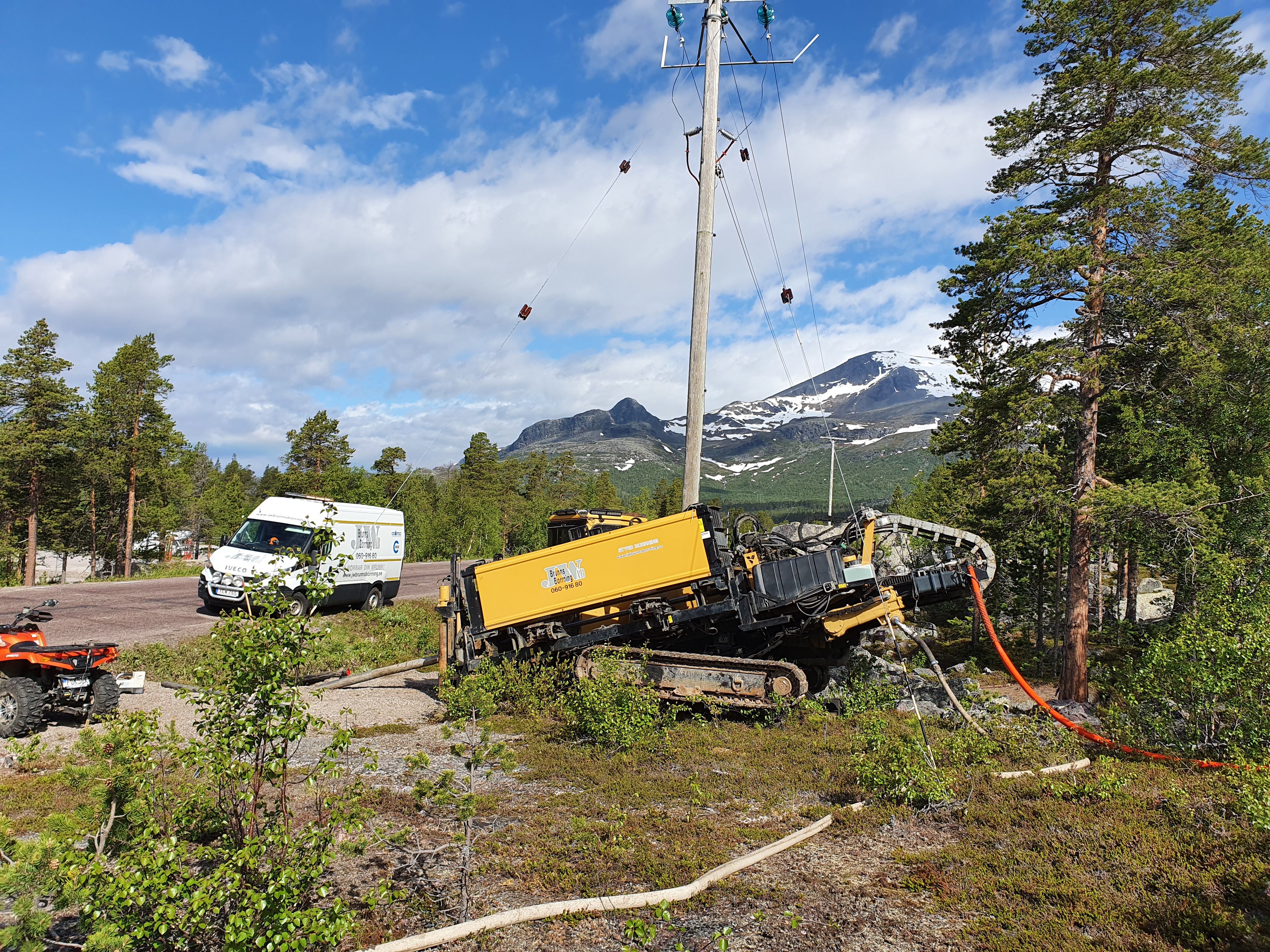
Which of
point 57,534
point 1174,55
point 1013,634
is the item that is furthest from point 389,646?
point 57,534

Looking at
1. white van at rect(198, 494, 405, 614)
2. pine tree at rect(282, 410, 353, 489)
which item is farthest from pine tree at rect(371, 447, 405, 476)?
white van at rect(198, 494, 405, 614)

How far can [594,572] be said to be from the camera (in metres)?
10.9

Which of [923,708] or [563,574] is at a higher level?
[563,574]

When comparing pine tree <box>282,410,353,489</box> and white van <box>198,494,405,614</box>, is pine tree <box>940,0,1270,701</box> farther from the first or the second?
pine tree <box>282,410,353,489</box>

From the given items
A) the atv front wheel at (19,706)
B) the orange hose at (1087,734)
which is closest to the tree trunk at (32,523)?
the atv front wheel at (19,706)

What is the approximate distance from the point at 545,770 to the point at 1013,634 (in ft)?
71.2

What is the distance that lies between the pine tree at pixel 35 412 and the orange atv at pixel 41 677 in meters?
29.8

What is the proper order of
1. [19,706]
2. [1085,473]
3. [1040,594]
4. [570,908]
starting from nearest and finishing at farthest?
[570,908] < [19,706] < [1085,473] < [1040,594]

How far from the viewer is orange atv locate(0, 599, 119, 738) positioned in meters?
8.61

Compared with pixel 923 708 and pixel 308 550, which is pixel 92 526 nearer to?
pixel 308 550

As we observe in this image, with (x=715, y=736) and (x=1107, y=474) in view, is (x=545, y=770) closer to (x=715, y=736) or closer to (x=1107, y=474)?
(x=715, y=736)

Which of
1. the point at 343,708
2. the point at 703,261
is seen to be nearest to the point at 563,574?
the point at 343,708

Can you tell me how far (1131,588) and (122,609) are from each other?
3038cm

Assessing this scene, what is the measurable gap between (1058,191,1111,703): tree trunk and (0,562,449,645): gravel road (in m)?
19.2
